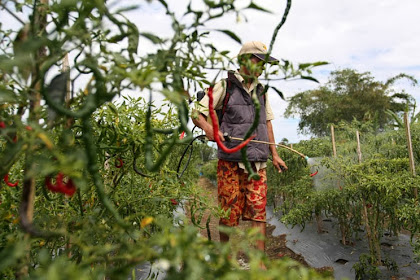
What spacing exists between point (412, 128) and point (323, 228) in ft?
4.82

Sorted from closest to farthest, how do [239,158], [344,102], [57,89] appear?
[57,89] < [239,158] < [344,102]

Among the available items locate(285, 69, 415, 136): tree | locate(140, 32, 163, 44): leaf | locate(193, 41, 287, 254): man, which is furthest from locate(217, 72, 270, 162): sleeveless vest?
locate(285, 69, 415, 136): tree

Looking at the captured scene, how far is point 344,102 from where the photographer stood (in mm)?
20109

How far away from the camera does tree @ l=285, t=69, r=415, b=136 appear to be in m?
19.6

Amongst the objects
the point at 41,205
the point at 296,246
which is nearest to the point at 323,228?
the point at 296,246

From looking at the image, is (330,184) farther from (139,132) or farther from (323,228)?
(139,132)

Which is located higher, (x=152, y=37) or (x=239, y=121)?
(x=239, y=121)

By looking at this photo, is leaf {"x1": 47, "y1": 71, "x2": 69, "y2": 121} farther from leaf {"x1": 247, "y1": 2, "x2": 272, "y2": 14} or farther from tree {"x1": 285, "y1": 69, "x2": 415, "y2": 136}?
tree {"x1": 285, "y1": 69, "x2": 415, "y2": 136}

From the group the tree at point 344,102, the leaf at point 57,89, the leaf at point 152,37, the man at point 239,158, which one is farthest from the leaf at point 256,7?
the tree at point 344,102

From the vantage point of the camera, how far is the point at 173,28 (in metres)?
0.60

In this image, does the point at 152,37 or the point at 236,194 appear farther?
the point at 236,194

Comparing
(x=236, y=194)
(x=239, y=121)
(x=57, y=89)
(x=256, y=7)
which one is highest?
(x=239, y=121)

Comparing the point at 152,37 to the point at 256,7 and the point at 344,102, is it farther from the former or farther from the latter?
the point at 344,102

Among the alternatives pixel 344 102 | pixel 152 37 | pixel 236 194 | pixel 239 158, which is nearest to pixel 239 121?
pixel 239 158
